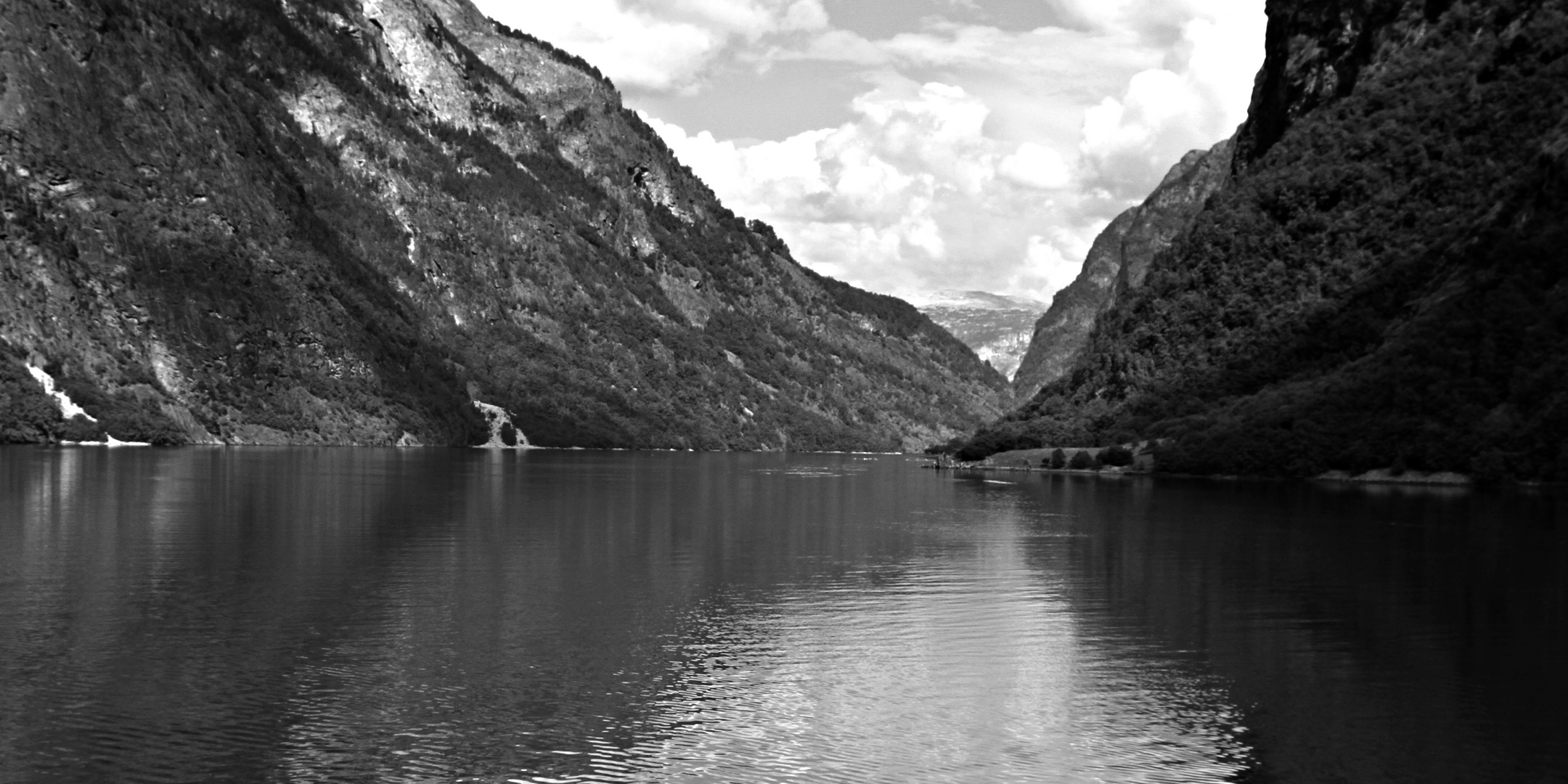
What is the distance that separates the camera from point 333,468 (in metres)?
180

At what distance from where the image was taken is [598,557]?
78812 millimetres

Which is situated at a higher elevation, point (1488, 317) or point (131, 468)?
point (1488, 317)

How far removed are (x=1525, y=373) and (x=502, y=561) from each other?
134 metres

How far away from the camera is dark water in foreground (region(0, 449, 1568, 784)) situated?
37.7 m

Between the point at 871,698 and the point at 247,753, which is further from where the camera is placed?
the point at 871,698

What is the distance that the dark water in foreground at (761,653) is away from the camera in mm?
37719

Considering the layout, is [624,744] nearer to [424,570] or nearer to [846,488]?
[424,570]

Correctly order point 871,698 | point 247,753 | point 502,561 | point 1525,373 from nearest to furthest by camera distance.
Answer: point 247,753, point 871,698, point 502,561, point 1525,373

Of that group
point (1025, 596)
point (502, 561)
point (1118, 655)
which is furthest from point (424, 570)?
point (1118, 655)

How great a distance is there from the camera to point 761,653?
168 feet

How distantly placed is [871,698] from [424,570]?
31.4m

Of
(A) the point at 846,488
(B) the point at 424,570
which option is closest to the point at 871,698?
(B) the point at 424,570

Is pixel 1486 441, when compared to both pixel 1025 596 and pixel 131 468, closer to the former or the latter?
pixel 1025 596

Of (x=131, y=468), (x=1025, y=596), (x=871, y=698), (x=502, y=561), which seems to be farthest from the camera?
(x=131, y=468)
